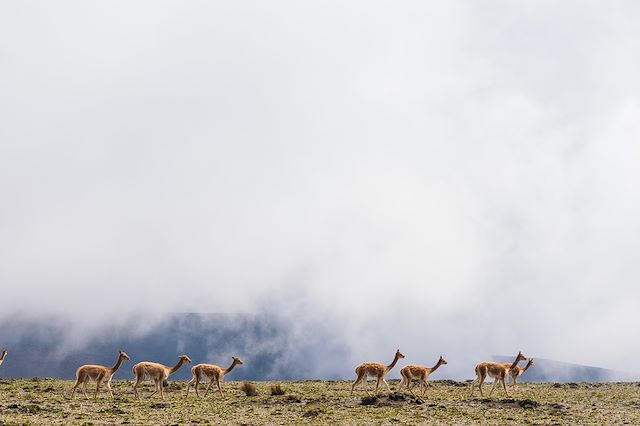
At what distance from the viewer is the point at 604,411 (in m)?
27.0

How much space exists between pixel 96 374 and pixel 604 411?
2112cm

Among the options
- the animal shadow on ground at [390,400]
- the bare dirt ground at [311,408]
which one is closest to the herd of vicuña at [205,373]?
the bare dirt ground at [311,408]

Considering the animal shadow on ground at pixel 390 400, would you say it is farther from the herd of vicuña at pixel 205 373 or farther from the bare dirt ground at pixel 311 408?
the herd of vicuña at pixel 205 373

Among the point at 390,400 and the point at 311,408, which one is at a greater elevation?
the point at 390,400

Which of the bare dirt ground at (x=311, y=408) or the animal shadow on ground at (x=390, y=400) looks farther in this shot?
the animal shadow on ground at (x=390, y=400)

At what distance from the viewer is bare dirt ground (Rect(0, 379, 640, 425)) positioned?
23.1 metres

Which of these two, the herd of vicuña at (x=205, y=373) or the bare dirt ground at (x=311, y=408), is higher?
the herd of vicuña at (x=205, y=373)

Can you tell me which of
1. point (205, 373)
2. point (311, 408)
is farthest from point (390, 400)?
point (205, 373)

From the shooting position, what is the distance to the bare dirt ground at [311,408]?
75.8 ft

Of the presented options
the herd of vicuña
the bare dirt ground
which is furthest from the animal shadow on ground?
the herd of vicuña

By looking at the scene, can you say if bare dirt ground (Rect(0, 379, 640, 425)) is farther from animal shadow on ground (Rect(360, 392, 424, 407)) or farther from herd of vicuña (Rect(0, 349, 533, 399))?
herd of vicuña (Rect(0, 349, 533, 399))

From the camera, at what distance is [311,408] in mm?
25969

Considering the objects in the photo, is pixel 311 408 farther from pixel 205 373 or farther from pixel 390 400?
pixel 205 373

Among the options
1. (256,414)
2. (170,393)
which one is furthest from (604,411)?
(170,393)
